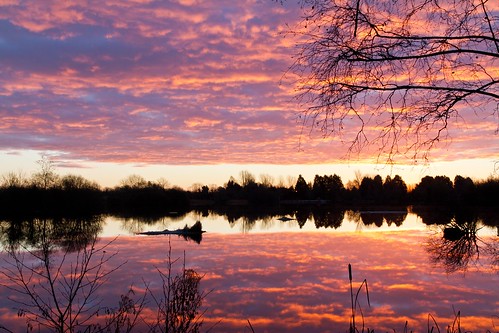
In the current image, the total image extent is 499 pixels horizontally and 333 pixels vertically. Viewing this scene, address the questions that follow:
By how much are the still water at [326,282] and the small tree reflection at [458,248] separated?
0.16ft

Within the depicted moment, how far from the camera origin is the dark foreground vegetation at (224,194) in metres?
61.7

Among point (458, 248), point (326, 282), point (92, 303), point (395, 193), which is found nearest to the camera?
point (92, 303)

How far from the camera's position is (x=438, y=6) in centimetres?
391

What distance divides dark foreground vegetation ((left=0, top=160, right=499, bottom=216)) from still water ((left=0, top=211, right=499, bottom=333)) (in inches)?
182

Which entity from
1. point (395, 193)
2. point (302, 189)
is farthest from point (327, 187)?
point (395, 193)

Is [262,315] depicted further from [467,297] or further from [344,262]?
[344,262]

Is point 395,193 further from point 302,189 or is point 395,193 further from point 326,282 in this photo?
point 326,282

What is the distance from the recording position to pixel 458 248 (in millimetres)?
23828

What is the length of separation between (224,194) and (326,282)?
114 m

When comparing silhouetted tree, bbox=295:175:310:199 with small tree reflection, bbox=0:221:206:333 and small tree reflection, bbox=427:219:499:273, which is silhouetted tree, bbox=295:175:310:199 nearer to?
small tree reflection, bbox=427:219:499:273

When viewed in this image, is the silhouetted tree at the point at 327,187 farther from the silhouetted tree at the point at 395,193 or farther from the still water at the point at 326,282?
the still water at the point at 326,282

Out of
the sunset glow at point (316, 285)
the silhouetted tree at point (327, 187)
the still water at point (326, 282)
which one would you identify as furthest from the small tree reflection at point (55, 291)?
the silhouetted tree at point (327, 187)

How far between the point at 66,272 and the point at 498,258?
17329mm

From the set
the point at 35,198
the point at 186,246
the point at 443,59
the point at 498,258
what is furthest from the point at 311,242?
the point at 35,198
